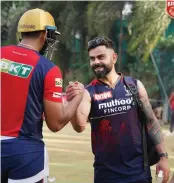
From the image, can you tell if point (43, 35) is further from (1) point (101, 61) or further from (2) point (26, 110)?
(1) point (101, 61)

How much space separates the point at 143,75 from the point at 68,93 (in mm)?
24728

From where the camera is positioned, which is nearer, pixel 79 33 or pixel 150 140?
pixel 150 140

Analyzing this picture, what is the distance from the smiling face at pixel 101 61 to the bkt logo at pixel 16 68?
3.32 feet

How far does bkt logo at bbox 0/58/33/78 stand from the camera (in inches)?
128

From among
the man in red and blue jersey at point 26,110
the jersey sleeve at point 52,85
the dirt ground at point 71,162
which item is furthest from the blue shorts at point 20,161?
the dirt ground at point 71,162

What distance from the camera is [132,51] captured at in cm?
2742

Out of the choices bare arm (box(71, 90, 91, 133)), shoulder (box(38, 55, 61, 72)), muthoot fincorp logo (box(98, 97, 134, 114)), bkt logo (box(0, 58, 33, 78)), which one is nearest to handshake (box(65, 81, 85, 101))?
shoulder (box(38, 55, 61, 72))

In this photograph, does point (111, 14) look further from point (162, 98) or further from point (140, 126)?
point (140, 126)

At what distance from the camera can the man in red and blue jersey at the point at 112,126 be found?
412 cm

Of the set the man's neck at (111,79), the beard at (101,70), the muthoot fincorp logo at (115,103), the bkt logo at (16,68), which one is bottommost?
the muthoot fincorp logo at (115,103)

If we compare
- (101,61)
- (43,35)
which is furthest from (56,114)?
(101,61)

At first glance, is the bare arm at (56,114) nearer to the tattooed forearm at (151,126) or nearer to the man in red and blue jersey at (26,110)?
the man in red and blue jersey at (26,110)

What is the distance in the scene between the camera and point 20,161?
325 centimetres

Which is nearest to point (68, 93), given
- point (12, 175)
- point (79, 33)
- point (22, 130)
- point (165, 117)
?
point (22, 130)
